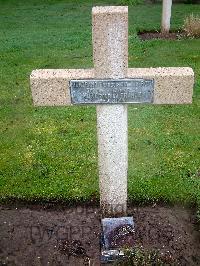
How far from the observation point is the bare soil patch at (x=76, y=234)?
447 centimetres

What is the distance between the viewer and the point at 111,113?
163 inches

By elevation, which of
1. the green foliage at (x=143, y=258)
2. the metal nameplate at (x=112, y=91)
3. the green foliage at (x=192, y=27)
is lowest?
the green foliage at (x=143, y=258)

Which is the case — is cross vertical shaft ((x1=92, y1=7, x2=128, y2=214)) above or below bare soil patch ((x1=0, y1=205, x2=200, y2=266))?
above

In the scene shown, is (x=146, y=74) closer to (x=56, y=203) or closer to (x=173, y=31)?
(x=56, y=203)

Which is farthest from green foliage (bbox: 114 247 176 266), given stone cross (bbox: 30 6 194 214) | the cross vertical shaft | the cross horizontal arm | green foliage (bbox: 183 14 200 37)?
green foliage (bbox: 183 14 200 37)

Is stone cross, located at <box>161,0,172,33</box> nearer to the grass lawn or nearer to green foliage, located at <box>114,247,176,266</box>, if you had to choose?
the grass lawn

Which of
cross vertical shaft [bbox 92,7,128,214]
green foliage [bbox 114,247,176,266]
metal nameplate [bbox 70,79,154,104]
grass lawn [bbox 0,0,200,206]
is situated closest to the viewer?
cross vertical shaft [bbox 92,7,128,214]

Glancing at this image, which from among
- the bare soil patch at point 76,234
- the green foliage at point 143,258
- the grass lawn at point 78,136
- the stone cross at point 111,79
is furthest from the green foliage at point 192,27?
the green foliage at point 143,258

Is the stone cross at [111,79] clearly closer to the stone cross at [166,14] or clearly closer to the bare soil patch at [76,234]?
the bare soil patch at [76,234]

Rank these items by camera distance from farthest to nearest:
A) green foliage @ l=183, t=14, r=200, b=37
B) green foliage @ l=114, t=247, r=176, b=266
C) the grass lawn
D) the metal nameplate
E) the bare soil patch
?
green foliage @ l=183, t=14, r=200, b=37
the grass lawn
the bare soil patch
green foliage @ l=114, t=247, r=176, b=266
the metal nameplate

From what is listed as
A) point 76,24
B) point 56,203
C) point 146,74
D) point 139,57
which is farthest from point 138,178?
point 76,24

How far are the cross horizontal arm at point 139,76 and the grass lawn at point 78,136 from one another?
1.60 meters

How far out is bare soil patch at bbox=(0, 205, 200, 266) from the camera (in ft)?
14.7

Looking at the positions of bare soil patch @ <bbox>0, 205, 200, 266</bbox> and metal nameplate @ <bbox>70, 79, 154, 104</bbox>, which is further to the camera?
bare soil patch @ <bbox>0, 205, 200, 266</bbox>
